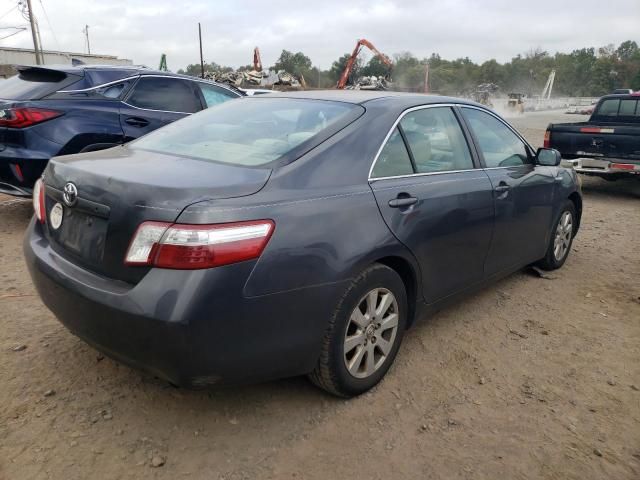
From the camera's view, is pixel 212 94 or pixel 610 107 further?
pixel 610 107

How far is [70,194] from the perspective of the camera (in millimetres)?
2439

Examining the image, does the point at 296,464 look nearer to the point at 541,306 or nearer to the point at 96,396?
the point at 96,396

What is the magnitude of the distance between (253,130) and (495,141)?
195 centimetres

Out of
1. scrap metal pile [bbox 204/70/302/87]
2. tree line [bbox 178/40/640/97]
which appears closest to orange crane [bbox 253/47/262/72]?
scrap metal pile [bbox 204/70/302/87]

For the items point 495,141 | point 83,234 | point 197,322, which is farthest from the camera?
point 495,141

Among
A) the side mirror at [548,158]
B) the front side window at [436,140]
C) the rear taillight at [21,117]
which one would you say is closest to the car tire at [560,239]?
the side mirror at [548,158]

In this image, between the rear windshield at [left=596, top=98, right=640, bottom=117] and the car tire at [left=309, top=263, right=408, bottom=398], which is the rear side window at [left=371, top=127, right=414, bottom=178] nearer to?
the car tire at [left=309, top=263, right=408, bottom=398]

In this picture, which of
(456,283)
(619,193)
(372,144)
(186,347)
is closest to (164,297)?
(186,347)

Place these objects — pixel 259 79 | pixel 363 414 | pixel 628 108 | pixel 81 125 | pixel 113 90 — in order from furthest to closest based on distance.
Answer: pixel 259 79, pixel 628 108, pixel 113 90, pixel 81 125, pixel 363 414

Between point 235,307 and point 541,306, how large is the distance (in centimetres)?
289

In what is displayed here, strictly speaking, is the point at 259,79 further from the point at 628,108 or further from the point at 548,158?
the point at 548,158

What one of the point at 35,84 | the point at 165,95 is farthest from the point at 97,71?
the point at 165,95

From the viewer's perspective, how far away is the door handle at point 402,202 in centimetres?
278

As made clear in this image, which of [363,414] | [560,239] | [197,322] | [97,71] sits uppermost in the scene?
[97,71]
